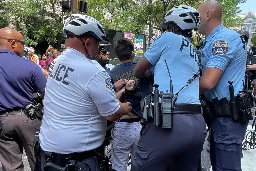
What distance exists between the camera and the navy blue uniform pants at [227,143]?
11.7 feet

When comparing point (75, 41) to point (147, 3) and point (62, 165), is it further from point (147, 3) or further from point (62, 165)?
point (147, 3)

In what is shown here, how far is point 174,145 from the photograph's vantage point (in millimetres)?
2875

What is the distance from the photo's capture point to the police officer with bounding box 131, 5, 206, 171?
2895 mm

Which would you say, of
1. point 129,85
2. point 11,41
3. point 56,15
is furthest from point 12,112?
point 56,15

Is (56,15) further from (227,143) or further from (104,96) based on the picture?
(104,96)

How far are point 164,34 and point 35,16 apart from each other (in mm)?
26775

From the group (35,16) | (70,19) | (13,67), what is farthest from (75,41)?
(35,16)

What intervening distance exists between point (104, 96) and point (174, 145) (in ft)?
1.86

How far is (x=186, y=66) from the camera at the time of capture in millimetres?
3021

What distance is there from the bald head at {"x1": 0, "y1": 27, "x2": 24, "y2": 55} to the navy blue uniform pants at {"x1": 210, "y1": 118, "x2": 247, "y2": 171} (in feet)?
7.42

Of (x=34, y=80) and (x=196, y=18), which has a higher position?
(x=196, y=18)

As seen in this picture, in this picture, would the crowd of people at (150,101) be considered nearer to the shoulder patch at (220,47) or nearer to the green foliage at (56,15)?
the shoulder patch at (220,47)

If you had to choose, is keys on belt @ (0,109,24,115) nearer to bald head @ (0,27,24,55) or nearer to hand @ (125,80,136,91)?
bald head @ (0,27,24,55)

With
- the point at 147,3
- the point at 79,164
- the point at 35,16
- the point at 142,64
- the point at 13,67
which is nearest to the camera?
the point at 79,164
